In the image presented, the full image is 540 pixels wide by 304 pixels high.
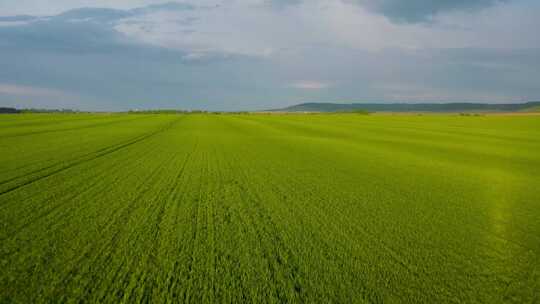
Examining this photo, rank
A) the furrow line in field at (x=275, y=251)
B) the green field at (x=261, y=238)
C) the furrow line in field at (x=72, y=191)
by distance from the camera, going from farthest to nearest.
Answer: the furrow line in field at (x=72, y=191), the furrow line in field at (x=275, y=251), the green field at (x=261, y=238)

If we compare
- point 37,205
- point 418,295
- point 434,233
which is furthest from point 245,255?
point 37,205

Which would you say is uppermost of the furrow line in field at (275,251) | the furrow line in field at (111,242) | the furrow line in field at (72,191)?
the furrow line in field at (72,191)

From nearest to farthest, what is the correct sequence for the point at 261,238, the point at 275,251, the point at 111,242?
the point at 275,251 → the point at 111,242 → the point at 261,238

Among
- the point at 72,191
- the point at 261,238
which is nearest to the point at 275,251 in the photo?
the point at 261,238

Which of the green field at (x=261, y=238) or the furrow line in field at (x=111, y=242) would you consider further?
the furrow line in field at (x=111, y=242)

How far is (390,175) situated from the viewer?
1085 centimetres

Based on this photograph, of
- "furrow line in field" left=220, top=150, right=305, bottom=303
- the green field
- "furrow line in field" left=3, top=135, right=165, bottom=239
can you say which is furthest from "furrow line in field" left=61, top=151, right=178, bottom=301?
"furrow line in field" left=220, top=150, right=305, bottom=303

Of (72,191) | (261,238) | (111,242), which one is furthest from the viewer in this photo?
(72,191)

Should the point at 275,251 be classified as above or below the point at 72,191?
below

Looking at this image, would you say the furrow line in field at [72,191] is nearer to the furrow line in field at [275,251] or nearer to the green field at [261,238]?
the green field at [261,238]

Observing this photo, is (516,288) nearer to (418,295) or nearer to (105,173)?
(418,295)

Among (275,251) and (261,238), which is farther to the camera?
(261,238)

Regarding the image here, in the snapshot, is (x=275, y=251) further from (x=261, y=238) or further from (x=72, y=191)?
(x=72, y=191)

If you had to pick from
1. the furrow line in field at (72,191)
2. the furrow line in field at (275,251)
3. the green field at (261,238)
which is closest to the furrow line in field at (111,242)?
the green field at (261,238)
